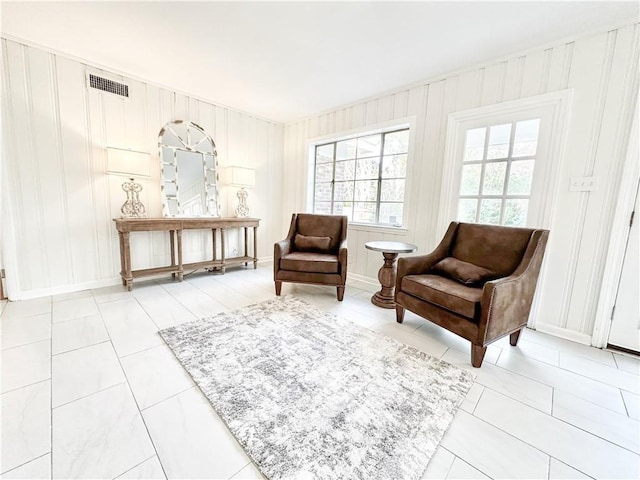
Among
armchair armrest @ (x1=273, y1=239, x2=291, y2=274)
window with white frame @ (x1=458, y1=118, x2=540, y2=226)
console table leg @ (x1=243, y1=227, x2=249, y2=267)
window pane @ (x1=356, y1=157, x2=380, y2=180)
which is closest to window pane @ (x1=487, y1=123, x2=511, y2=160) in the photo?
window with white frame @ (x1=458, y1=118, x2=540, y2=226)

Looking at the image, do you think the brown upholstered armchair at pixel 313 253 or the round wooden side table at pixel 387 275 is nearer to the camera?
the round wooden side table at pixel 387 275

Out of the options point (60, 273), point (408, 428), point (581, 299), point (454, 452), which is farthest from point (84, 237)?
point (581, 299)

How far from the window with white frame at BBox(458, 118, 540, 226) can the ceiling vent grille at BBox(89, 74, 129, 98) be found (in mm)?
3772

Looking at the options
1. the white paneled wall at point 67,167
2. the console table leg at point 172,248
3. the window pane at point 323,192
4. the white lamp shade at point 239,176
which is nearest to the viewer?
the white paneled wall at point 67,167

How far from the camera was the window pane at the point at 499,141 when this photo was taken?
2.40 meters

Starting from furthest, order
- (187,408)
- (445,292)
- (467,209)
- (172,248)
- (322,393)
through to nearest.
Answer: (172,248), (467,209), (445,292), (322,393), (187,408)

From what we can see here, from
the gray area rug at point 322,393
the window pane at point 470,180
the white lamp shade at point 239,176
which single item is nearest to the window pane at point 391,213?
the window pane at point 470,180

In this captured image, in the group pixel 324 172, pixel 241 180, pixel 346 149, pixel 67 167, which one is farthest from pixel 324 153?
pixel 67 167

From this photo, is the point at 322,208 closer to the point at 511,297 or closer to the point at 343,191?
the point at 343,191

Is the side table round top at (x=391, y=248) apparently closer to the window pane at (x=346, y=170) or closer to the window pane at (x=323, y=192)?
the window pane at (x=346, y=170)

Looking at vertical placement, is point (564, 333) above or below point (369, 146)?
below

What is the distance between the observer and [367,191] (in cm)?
357

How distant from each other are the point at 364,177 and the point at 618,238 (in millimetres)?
2493

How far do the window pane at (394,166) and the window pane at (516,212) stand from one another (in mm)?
1146
